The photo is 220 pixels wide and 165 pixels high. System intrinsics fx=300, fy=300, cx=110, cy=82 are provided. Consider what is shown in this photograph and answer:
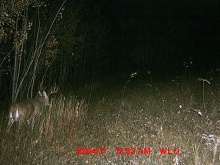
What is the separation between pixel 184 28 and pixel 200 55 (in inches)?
175

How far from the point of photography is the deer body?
6.65 m

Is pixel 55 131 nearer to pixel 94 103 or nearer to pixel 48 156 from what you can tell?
pixel 48 156

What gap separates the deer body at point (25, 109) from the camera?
6.65m

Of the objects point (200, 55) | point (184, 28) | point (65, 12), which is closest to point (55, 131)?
point (65, 12)

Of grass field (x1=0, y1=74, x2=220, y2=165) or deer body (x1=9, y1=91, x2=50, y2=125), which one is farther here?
deer body (x1=9, y1=91, x2=50, y2=125)

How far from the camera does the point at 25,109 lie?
6863 mm

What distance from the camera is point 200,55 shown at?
2698 centimetres
